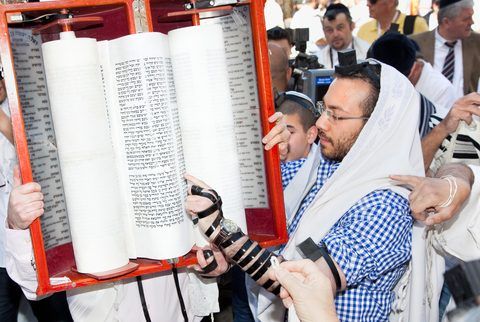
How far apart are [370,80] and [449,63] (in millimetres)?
3169

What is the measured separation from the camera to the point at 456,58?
4.88m

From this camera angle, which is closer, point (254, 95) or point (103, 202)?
point (103, 202)

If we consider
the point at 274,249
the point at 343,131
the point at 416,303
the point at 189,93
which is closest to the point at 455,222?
the point at 416,303

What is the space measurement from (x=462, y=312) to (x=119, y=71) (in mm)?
1125

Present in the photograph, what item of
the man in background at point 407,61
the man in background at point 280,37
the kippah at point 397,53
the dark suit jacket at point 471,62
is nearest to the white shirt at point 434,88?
the man in background at point 407,61

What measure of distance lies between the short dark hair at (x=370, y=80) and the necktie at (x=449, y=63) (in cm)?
304

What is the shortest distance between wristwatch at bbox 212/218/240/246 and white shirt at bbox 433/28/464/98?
3.61 metres

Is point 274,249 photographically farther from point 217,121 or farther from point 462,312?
point 462,312

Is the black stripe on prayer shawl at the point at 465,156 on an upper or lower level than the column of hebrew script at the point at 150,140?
lower

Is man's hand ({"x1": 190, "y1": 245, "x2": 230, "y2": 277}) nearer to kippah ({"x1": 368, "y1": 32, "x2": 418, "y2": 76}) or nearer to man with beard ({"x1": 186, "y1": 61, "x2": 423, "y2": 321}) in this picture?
man with beard ({"x1": 186, "y1": 61, "x2": 423, "y2": 321})

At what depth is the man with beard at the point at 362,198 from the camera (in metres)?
1.77

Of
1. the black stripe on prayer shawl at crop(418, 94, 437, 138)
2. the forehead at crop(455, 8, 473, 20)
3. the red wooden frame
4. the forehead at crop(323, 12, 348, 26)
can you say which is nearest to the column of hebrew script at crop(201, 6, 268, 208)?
the red wooden frame

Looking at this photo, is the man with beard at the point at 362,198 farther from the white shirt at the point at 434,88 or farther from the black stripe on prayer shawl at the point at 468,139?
the white shirt at the point at 434,88

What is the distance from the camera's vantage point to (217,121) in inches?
64.4
